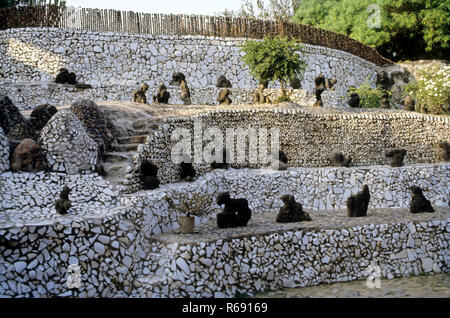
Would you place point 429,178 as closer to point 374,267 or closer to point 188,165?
point 374,267

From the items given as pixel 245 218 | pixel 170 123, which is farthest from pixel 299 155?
pixel 245 218

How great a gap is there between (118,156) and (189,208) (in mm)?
2994

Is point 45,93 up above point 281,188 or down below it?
above

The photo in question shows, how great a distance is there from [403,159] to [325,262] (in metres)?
8.74

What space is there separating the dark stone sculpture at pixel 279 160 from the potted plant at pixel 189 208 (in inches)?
143

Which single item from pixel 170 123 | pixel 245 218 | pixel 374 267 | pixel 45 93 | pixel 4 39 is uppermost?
pixel 4 39

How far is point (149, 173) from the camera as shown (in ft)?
49.5

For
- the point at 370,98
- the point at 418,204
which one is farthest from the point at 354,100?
the point at 418,204

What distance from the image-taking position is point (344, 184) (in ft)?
60.7

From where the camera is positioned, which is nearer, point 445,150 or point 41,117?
point 41,117

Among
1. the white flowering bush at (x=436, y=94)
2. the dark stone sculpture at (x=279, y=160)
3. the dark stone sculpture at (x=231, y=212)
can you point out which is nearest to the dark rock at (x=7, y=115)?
the dark stone sculpture at (x=231, y=212)

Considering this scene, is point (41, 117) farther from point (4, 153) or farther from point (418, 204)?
point (418, 204)

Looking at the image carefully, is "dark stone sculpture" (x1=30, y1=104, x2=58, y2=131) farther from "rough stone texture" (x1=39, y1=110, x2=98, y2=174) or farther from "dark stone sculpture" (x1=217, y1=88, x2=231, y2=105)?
"dark stone sculpture" (x1=217, y1=88, x2=231, y2=105)

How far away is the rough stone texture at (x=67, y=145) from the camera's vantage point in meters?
14.1
